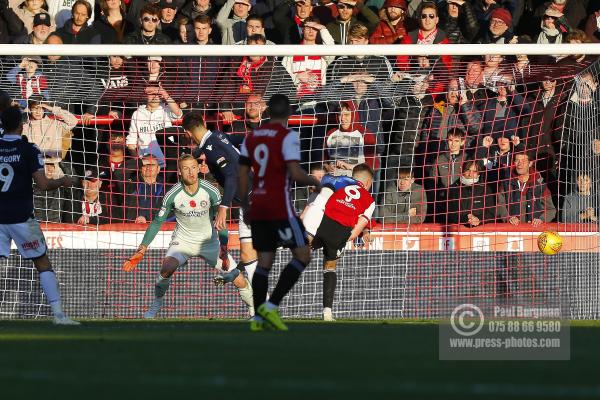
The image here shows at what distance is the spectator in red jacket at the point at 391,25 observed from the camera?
19203mm

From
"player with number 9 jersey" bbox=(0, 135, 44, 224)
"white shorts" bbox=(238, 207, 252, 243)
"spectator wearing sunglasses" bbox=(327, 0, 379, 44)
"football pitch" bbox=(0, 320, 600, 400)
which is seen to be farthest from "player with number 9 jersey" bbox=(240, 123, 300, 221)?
"spectator wearing sunglasses" bbox=(327, 0, 379, 44)

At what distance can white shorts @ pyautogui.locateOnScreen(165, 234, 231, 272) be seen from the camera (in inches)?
Answer: 609

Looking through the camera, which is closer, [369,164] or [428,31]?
[369,164]

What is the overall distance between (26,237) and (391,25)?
8.70m

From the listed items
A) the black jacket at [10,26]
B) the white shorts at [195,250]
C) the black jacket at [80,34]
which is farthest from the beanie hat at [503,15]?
the black jacket at [10,26]

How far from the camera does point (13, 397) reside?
563 centimetres

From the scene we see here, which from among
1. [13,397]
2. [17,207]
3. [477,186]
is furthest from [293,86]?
[13,397]

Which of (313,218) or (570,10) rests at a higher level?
(570,10)

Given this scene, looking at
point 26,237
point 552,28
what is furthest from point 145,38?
point 26,237

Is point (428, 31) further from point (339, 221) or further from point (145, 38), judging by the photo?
point (339, 221)

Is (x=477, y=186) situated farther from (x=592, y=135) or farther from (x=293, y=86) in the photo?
(x=293, y=86)

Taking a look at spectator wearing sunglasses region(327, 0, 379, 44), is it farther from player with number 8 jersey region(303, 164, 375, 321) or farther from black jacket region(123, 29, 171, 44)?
player with number 8 jersey region(303, 164, 375, 321)

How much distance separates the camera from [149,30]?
61.4ft

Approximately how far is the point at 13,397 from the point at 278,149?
5367 mm
